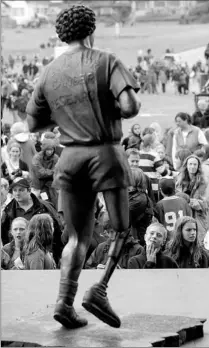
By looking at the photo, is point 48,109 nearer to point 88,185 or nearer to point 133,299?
point 88,185

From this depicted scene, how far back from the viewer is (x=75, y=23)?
838 centimetres

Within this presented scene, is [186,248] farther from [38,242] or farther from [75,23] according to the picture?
[75,23]

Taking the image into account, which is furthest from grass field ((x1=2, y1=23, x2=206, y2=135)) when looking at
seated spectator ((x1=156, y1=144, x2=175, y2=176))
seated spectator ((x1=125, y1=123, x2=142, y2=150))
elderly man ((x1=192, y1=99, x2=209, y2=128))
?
seated spectator ((x1=156, y1=144, x2=175, y2=176))

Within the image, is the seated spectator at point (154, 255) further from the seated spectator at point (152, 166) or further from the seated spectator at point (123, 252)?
the seated spectator at point (152, 166)

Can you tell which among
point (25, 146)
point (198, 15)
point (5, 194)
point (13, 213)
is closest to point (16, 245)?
point (13, 213)

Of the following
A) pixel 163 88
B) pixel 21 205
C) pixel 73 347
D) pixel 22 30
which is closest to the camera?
pixel 73 347

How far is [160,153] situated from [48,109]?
8036 millimetres

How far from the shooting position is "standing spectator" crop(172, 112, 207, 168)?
58.8 ft

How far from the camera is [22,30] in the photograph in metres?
149

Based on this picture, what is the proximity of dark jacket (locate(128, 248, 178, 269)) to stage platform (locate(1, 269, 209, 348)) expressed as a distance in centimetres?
28

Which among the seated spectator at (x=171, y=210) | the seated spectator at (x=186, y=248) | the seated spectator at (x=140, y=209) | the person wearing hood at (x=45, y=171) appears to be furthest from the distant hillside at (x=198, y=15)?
the seated spectator at (x=186, y=248)

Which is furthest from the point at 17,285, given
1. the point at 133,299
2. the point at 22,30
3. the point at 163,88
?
the point at 22,30

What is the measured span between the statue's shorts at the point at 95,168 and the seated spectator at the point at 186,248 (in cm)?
296

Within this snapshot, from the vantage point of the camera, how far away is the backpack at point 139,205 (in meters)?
12.7
